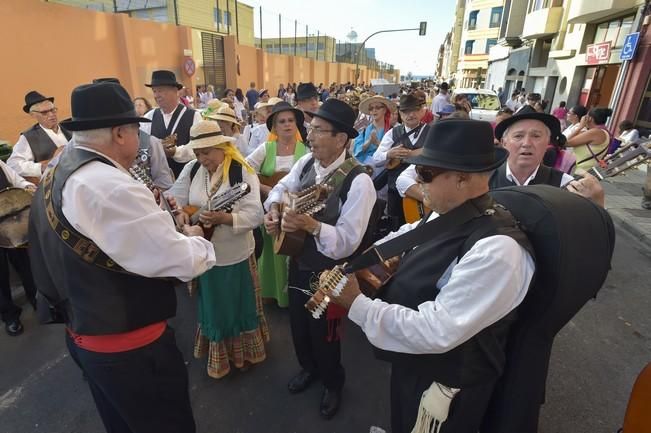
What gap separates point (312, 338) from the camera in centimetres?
271

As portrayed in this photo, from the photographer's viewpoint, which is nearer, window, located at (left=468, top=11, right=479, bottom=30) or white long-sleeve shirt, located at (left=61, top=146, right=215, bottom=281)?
white long-sleeve shirt, located at (left=61, top=146, right=215, bottom=281)

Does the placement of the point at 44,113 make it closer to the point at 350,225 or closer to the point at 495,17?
the point at 350,225

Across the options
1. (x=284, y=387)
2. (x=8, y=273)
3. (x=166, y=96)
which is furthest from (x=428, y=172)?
(x=8, y=273)

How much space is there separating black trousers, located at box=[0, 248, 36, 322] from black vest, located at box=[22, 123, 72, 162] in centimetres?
110

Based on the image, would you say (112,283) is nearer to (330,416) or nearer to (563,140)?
A: (330,416)

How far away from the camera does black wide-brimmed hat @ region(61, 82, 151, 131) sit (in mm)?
1619

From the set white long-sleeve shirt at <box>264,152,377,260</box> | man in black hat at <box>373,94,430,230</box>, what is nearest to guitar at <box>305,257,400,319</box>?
white long-sleeve shirt at <box>264,152,377,260</box>

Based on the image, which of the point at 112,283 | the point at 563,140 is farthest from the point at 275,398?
the point at 563,140

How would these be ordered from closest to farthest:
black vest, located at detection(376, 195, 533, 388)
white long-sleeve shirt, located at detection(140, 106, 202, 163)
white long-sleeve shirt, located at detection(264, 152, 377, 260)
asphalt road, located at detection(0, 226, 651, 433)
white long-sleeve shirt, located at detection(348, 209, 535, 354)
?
white long-sleeve shirt, located at detection(348, 209, 535, 354)
black vest, located at detection(376, 195, 533, 388)
white long-sleeve shirt, located at detection(264, 152, 377, 260)
asphalt road, located at detection(0, 226, 651, 433)
white long-sleeve shirt, located at detection(140, 106, 202, 163)

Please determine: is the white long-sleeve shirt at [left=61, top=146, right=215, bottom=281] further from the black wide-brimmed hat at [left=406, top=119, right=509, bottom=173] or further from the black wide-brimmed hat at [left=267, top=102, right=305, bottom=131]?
the black wide-brimmed hat at [left=267, top=102, right=305, bottom=131]

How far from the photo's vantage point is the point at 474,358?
1529 mm

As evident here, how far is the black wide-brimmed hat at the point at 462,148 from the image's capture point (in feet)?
4.81

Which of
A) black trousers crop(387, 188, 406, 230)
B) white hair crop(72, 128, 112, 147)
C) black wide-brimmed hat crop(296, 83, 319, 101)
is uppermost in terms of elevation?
black wide-brimmed hat crop(296, 83, 319, 101)

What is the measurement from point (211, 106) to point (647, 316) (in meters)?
6.17
